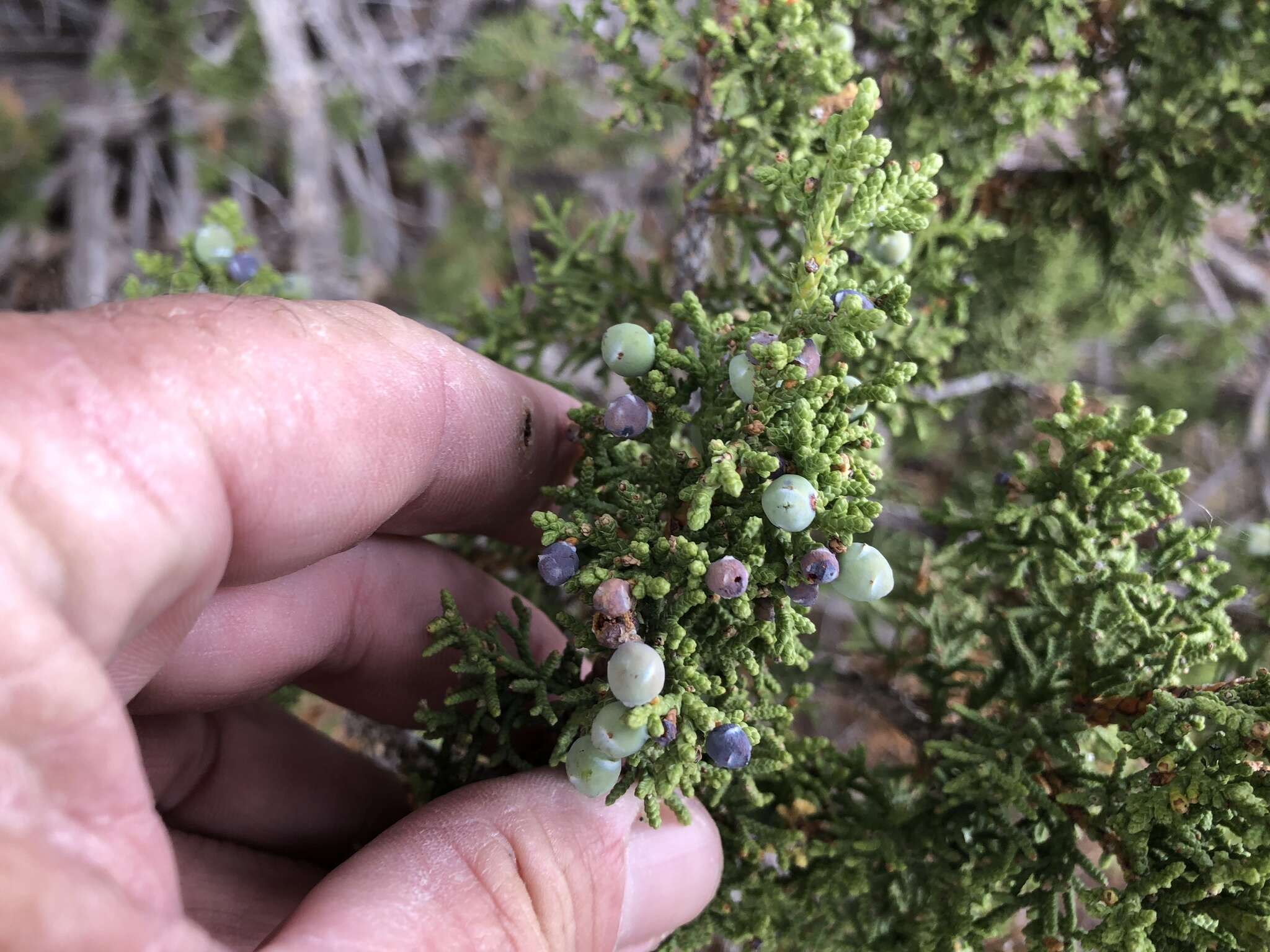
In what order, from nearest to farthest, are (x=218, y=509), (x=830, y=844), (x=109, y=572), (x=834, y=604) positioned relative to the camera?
(x=109, y=572)
(x=218, y=509)
(x=830, y=844)
(x=834, y=604)

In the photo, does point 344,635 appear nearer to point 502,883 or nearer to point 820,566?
point 502,883

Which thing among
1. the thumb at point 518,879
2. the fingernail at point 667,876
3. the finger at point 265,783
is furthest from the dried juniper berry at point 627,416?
the finger at point 265,783

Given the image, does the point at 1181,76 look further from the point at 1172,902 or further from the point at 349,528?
the point at 349,528

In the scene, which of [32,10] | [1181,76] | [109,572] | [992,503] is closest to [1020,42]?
[1181,76]

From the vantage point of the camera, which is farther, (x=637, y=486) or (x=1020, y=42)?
(x=1020, y=42)

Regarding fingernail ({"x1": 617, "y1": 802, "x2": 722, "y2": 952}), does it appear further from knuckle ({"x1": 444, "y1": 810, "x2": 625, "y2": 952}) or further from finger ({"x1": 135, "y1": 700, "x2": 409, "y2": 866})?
finger ({"x1": 135, "y1": 700, "x2": 409, "y2": 866})

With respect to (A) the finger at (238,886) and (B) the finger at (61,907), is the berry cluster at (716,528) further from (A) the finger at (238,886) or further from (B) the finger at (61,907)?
(B) the finger at (61,907)

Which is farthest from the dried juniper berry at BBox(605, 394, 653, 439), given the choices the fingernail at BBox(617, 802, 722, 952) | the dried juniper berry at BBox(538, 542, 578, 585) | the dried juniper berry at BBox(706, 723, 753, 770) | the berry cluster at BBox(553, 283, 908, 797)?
the fingernail at BBox(617, 802, 722, 952)
